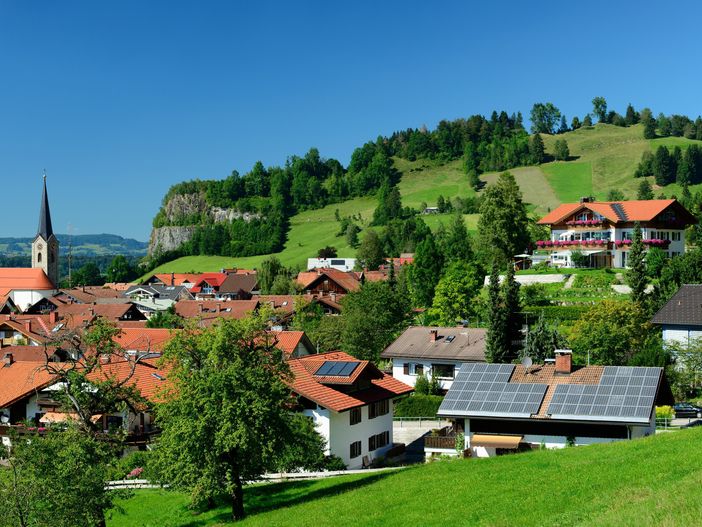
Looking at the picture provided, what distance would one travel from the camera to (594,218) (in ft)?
294

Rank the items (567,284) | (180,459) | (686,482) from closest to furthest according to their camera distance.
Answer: (686,482)
(180,459)
(567,284)

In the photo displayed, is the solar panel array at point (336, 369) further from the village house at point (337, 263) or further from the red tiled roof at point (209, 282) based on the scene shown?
the village house at point (337, 263)

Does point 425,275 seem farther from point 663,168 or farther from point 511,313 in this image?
point 663,168

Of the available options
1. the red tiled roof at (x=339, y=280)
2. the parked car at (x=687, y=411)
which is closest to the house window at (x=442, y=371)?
the parked car at (x=687, y=411)

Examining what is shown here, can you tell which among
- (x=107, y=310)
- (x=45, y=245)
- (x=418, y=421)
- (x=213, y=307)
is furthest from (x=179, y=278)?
(x=418, y=421)

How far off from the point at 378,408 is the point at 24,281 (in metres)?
108

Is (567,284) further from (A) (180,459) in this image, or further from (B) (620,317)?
(A) (180,459)

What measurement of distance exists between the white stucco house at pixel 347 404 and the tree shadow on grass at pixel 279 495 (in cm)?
707

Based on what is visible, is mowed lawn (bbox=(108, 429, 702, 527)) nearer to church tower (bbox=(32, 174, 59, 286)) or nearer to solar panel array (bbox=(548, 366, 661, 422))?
solar panel array (bbox=(548, 366, 661, 422))

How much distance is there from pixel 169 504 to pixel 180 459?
729cm

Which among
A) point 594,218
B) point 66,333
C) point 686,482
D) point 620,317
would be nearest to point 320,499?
point 66,333

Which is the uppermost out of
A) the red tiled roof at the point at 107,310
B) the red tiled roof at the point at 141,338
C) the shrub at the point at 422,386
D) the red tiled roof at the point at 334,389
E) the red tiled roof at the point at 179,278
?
the red tiled roof at the point at 179,278

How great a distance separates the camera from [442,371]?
62312mm

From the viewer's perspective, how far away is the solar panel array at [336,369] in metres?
46.6
